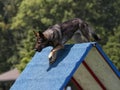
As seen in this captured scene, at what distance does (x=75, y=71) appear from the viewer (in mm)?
9375

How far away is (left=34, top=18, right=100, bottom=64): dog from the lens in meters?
9.55

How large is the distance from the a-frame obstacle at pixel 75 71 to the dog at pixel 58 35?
7.9 inches

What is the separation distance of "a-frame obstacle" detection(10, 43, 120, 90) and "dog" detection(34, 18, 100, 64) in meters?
0.20

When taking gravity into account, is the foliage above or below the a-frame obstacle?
below

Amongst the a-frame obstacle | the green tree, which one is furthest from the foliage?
the a-frame obstacle

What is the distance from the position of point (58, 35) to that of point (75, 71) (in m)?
0.78

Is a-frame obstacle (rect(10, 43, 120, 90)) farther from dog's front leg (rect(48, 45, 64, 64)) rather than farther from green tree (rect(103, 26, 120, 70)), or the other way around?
green tree (rect(103, 26, 120, 70))

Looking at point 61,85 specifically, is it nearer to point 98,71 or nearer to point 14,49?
point 98,71

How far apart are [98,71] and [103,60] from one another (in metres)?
0.37

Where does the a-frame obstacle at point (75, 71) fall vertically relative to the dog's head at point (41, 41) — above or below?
below

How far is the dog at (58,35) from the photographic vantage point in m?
9.55

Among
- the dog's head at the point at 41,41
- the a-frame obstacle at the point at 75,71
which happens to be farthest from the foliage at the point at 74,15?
the dog's head at the point at 41,41

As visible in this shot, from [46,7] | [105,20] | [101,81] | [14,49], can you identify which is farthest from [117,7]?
[101,81]

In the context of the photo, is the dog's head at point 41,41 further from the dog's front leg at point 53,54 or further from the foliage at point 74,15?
the foliage at point 74,15
